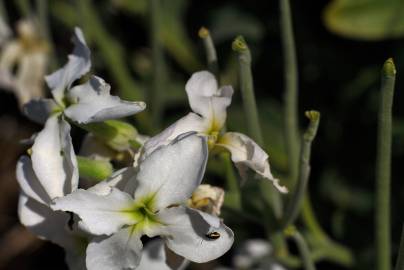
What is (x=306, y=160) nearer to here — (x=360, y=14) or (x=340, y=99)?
(x=360, y=14)

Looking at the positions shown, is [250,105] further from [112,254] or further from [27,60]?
[27,60]

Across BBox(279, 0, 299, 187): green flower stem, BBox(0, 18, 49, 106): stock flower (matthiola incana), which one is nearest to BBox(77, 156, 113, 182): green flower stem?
BBox(279, 0, 299, 187): green flower stem

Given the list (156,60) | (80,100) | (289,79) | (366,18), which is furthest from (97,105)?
(366,18)

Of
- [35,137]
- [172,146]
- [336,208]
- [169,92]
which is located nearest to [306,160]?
[172,146]

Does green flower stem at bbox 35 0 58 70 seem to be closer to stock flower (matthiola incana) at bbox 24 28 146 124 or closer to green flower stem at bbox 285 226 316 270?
stock flower (matthiola incana) at bbox 24 28 146 124

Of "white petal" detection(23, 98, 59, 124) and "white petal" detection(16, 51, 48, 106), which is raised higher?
"white petal" detection(23, 98, 59, 124)
